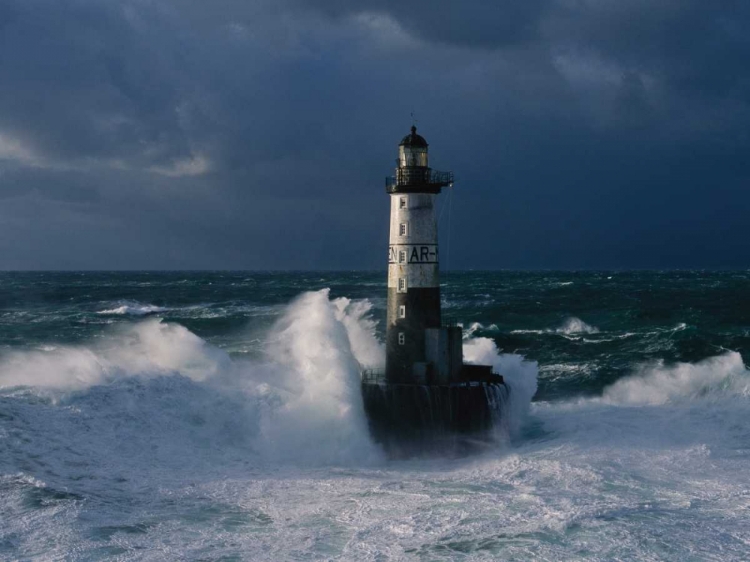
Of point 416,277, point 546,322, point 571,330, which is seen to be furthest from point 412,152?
point 546,322

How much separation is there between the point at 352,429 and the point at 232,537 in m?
7.25

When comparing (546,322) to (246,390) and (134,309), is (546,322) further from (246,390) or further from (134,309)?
(134,309)

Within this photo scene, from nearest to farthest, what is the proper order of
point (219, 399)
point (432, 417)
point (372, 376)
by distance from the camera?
point (432, 417), point (219, 399), point (372, 376)

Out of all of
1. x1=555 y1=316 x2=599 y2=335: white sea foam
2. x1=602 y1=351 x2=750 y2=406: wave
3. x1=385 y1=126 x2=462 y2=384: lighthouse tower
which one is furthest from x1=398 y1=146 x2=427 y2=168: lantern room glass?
x1=555 y1=316 x2=599 y2=335: white sea foam

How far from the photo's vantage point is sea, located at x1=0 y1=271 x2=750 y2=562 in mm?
13375

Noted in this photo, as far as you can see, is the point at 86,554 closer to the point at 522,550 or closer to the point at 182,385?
the point at 522,550

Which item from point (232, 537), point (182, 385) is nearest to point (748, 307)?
point (182, 385)

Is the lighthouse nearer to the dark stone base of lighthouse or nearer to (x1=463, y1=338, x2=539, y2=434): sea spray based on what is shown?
the dark stone base of lighthouse

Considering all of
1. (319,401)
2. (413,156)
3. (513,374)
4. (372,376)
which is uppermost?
(413,156)

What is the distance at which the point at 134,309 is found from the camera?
6062 cm

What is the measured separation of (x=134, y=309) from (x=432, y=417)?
44.2 meters

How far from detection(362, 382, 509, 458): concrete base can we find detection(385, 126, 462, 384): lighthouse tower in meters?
0.75

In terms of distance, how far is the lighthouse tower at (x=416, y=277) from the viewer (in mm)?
21469

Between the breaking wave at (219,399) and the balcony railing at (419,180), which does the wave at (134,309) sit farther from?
the balcony railing at (419,180)
